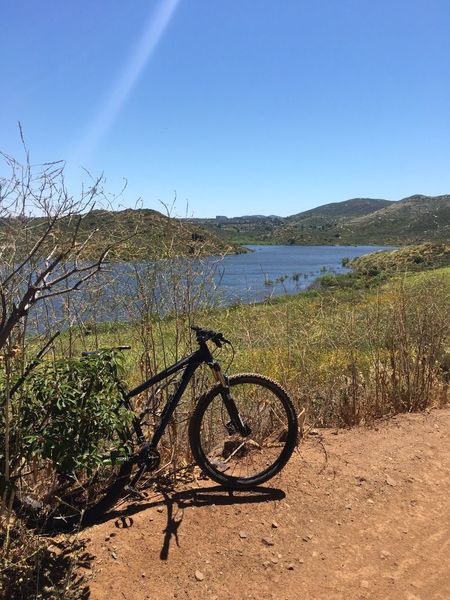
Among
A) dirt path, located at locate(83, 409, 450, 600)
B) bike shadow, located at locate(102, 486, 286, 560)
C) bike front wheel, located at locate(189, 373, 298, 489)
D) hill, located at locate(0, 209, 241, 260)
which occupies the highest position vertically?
hill, located at locate(0, 209, 241, 260)

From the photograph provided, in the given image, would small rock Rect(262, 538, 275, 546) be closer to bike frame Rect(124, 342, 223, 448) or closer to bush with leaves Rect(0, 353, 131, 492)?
bike frame Rect(124, 342, 223, 448)

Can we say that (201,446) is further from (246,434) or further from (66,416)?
(66,416)

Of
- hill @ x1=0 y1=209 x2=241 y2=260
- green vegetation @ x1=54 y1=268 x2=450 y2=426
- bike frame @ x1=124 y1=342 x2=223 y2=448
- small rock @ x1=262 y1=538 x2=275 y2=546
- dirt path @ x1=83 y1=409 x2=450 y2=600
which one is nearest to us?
dirt path @ x1=83 y1=409 x2=450 y2=600

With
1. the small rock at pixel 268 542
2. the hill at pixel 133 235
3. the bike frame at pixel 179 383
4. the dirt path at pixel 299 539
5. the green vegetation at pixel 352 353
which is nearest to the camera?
the dirt path at pixel 299 539

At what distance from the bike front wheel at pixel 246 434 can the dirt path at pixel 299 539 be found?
0.16 meters

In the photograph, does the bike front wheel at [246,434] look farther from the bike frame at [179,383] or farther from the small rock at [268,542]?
the small rock at [268,542]

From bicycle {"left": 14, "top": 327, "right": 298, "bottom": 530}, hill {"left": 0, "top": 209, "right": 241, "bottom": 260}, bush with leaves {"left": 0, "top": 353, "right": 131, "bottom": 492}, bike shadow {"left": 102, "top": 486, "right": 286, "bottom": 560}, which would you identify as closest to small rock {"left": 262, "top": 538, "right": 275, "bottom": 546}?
bike shadow {"left": 102, "top": 486, "right": 286, "bottom": 560}

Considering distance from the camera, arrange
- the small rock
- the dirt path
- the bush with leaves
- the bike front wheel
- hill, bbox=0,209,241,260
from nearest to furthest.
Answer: the bush with leaves < the dirt path < hill, bbox=0,209,241,260 < the small rock < the bike front wheel

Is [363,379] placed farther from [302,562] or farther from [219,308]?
[302,562]

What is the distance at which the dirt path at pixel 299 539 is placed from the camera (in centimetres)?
294

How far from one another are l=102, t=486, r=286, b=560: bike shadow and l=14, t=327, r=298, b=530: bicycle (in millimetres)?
66

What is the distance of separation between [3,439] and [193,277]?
2.08 metres

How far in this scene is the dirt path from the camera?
294 centimetres

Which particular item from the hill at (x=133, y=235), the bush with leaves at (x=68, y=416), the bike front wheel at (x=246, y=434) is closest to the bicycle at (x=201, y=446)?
the bike front wheel at (x=246, y=434)
